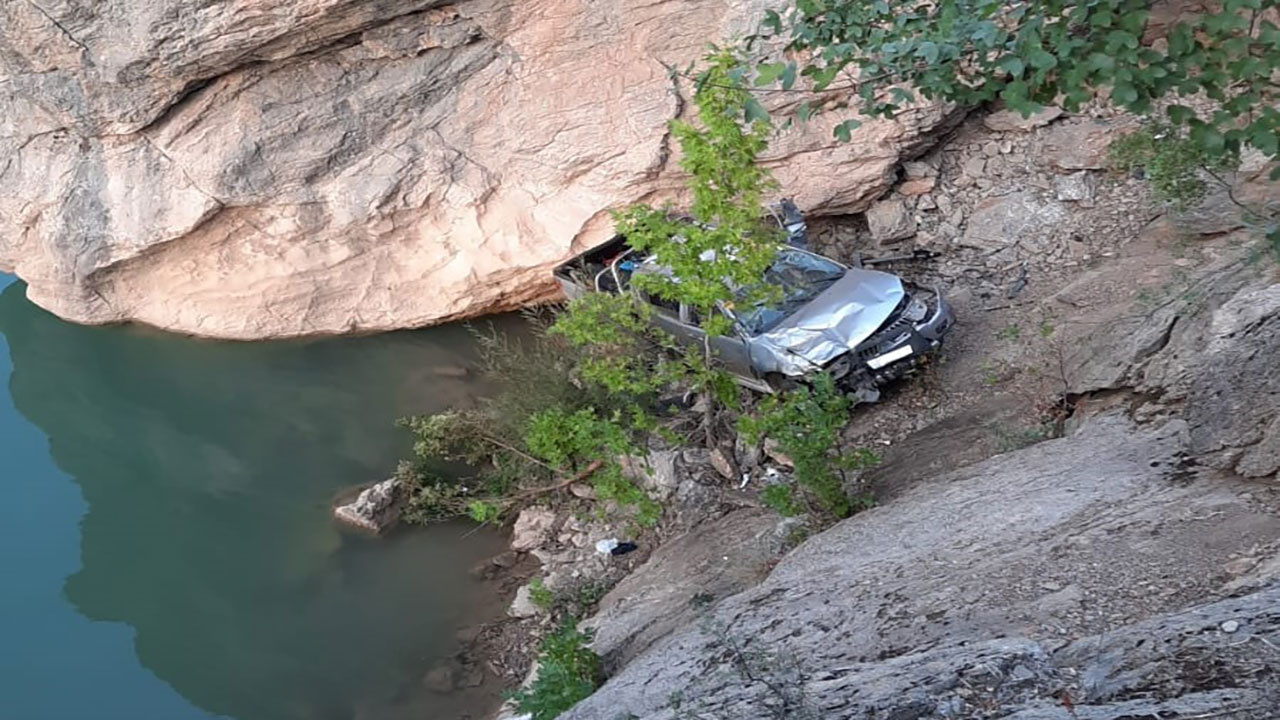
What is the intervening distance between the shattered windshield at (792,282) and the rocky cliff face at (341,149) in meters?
1.46

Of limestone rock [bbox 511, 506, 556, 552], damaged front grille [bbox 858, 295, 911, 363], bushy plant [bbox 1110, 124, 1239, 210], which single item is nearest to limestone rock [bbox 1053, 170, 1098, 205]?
bushy plant [bbox 1110, 124, 1239, 210]

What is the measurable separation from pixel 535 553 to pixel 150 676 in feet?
10.2

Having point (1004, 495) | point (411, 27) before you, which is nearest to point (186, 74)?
point (411, 27)

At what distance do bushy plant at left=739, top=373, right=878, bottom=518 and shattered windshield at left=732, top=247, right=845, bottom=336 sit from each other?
4.94ft

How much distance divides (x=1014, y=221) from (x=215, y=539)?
25.0 feet

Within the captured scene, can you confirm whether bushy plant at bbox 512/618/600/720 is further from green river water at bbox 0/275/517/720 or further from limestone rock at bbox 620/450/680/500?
limestone rock at bbox 620/450/680/500

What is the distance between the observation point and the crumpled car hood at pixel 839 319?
27.1 feet

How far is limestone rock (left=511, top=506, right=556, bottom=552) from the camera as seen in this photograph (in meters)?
9.02

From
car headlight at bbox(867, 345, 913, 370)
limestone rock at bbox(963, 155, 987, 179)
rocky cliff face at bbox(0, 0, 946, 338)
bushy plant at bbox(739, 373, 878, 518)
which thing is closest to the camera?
bushy plant at bbox(739, 373, 878, 518)

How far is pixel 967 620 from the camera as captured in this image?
4723 mm

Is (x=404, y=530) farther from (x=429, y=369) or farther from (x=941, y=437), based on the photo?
(x=941, y=437)

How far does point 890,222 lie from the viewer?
33.3ft

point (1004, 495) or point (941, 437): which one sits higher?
point (1004, 495)

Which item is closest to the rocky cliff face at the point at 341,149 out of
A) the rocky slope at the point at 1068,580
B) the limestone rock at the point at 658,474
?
the limestone rock at the point at 658,474
